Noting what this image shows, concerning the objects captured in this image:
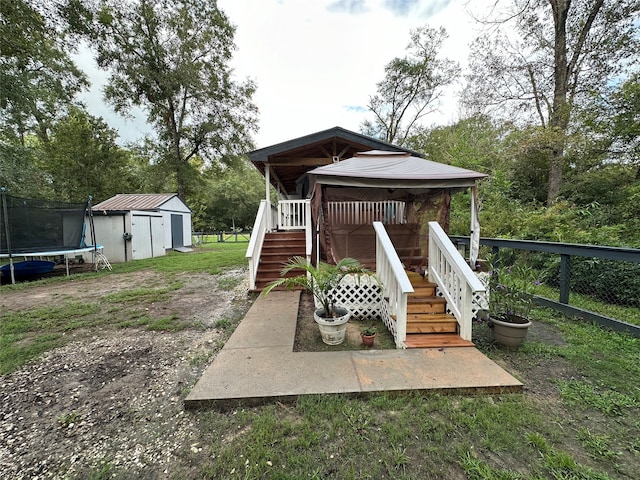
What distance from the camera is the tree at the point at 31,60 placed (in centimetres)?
622

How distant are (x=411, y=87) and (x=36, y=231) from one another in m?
19.3

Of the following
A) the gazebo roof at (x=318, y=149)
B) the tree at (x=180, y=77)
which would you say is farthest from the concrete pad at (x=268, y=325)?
the tree at (x=180, y=77)

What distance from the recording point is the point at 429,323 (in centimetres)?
314

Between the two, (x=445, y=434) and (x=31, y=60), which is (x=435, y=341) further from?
(x=31, y=60)

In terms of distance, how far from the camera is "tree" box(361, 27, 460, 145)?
1568cm

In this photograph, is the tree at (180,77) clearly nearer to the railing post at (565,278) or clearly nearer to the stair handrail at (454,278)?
the stair handrail at (454,278)

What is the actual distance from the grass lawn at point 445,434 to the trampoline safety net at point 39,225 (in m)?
5.85

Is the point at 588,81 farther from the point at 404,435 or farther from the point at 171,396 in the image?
the point at 171,396

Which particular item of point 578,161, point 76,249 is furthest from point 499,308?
point 76,249

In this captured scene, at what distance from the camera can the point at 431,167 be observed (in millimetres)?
4223

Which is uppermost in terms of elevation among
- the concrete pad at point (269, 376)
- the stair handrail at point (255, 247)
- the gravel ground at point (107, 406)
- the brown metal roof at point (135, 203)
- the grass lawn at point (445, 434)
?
the brown metal roof at point (135, 203)

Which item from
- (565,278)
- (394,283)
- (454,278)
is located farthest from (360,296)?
(565,278)

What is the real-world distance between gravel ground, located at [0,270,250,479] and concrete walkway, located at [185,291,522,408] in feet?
0.88

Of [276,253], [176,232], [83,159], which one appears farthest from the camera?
[83,159]
